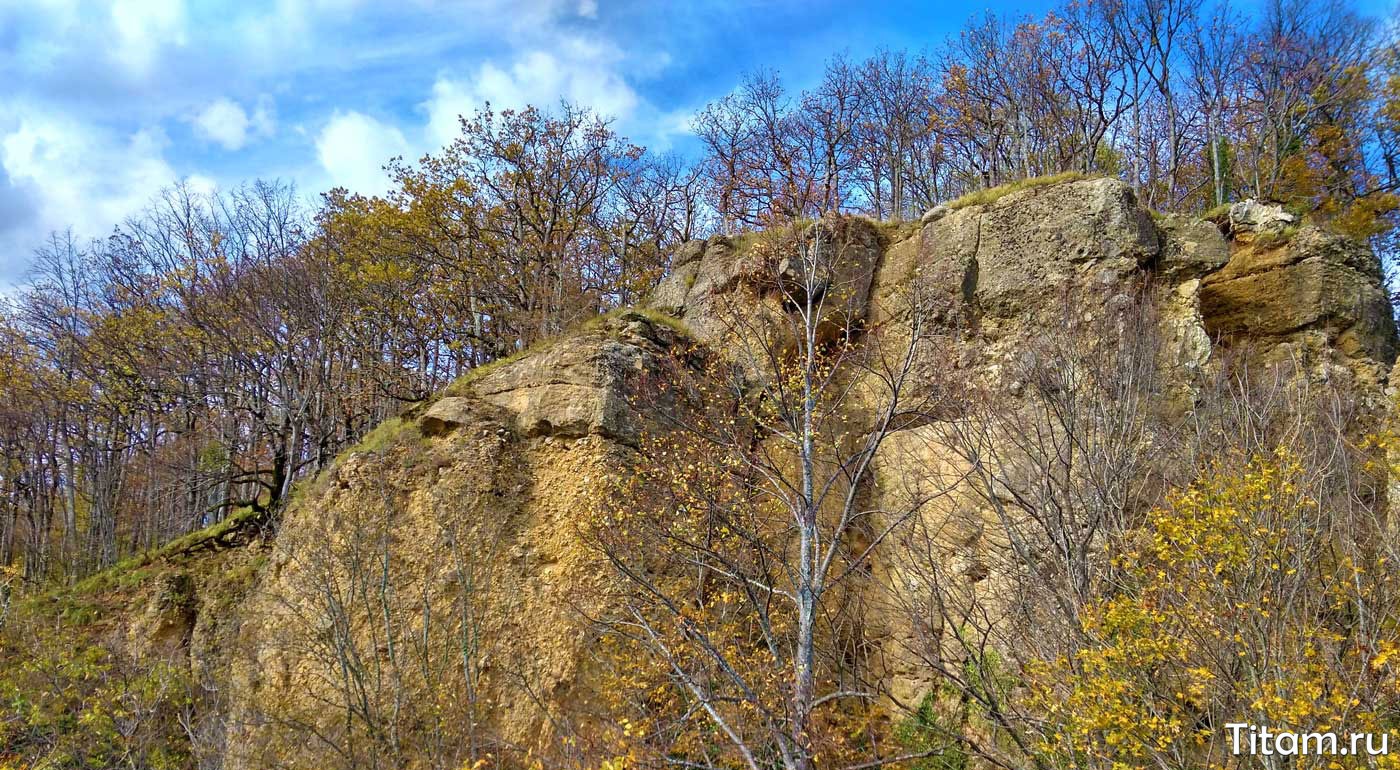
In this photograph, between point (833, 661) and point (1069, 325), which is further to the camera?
point (1069, 325)

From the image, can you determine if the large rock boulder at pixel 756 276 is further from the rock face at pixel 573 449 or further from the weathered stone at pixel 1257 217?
the weathered stone at pixel 1257 217

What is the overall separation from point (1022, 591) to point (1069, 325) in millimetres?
4148

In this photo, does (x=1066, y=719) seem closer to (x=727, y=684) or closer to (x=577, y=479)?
(x=727, y=684)

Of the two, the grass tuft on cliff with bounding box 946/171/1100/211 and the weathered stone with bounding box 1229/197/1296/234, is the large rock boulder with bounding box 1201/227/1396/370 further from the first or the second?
the grass tuft on cliff with bounding box 946/171/1100/211

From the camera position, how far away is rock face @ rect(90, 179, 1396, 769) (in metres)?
10.4

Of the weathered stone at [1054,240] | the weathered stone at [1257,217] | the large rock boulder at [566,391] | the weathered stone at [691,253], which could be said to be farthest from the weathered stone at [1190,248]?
the large rock boulder at [566,391]

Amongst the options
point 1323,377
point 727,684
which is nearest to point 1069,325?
point 1323,377

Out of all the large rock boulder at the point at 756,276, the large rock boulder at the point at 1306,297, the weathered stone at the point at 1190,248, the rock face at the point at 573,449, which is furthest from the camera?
the large rock boulder at the point at 756,276

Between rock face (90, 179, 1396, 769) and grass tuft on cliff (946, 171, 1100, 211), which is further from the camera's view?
grass tuft on cliff (946, 171, 1100, 211)

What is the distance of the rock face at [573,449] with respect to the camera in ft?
34.1

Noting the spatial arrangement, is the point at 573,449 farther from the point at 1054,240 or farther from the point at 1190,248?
the point at 1190,248

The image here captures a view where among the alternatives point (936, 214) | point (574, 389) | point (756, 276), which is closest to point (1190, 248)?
point (936, 214)

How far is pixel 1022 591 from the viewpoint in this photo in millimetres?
8852

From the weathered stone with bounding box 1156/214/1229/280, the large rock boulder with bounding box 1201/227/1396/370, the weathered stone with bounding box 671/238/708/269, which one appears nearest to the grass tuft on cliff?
the weathered stone with bounding box 1156/214/1229/280
